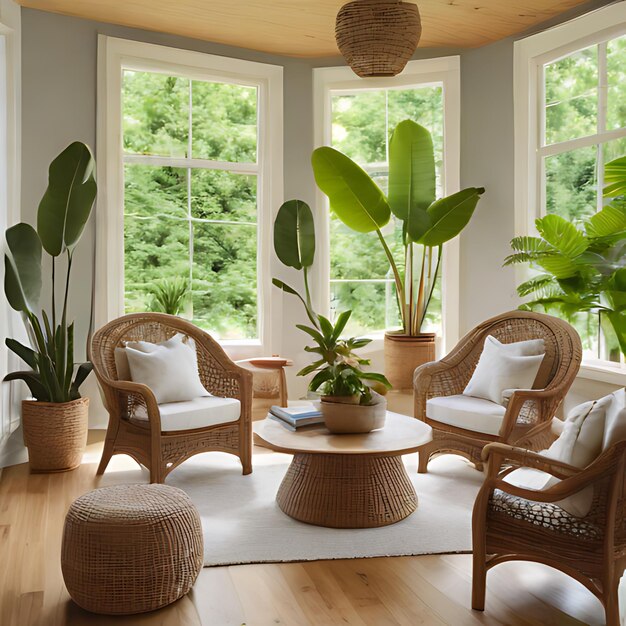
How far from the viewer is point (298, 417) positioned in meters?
3.54

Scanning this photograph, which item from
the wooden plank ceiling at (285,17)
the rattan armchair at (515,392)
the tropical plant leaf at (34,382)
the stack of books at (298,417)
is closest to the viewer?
the stack of books at (298,417)

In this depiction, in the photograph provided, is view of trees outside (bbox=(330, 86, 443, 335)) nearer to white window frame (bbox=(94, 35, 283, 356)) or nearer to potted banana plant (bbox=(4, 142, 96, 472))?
white window frame (bbox=(94, 35, 283, 356))

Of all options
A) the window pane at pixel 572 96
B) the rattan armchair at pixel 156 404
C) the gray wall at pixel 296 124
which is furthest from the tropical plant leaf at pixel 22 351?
the window pane at pixel 572 96

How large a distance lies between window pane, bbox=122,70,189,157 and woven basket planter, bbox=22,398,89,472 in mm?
2215

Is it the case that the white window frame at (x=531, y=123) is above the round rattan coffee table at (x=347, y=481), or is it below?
above

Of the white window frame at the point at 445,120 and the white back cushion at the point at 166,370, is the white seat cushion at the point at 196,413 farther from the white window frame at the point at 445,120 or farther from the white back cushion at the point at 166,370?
the white window frame at the point at 445,120

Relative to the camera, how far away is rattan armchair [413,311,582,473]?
12.2 feet

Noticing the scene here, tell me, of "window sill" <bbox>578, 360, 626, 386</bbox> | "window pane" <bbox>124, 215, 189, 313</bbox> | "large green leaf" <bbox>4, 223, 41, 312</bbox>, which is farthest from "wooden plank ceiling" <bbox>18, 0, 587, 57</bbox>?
"window sill" <bbox>578, 360, 626, 386</bbox>

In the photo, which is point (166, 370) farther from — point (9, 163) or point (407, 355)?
point (407, 355)

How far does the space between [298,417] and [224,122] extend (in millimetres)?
3058

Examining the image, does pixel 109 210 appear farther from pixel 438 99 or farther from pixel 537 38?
pixel 537 38

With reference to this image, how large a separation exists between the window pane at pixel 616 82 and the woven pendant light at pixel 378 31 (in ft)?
4.89

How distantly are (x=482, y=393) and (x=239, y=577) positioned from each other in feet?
6.35

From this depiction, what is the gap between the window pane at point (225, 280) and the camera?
5.71 m
